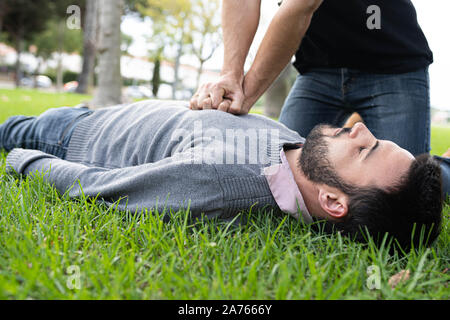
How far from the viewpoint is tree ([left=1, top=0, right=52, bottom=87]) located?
79.8ft

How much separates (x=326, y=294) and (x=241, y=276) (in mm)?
286

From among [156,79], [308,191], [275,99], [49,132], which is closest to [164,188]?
[308,191]

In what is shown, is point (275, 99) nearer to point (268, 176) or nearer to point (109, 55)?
point (109, 55)

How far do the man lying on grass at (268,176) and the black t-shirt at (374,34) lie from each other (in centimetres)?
105

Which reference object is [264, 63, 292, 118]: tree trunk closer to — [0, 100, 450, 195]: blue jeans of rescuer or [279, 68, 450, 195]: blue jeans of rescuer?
[279, 68, 450, 195]: blue jeans of rescuer

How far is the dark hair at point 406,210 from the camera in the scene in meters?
1.67

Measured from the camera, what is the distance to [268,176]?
6.38ft

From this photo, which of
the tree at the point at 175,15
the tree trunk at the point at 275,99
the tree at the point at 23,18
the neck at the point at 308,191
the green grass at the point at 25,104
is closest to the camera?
the neck at the point at 308,191

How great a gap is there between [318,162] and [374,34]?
151 cm

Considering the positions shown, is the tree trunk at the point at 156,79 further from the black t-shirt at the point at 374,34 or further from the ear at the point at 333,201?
the ear at the point at 333,201

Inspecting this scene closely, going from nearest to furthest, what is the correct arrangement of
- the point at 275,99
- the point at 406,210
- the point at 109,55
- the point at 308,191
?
the point at 406,210 → the point at 308,191 → the point at 109,55 → the point at 275,99

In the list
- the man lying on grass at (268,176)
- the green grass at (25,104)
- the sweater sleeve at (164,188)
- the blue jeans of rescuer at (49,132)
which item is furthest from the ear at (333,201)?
the green grass at (25,104)

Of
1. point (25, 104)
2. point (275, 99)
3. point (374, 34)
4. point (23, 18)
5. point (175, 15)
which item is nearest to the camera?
point (374, 34)

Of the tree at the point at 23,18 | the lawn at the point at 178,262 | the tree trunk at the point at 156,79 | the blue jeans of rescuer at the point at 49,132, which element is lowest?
the tree trunk at the point at 156,79
